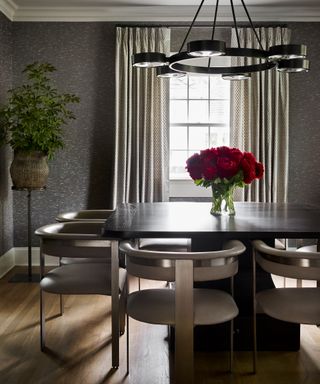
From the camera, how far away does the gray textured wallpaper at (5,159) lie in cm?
523

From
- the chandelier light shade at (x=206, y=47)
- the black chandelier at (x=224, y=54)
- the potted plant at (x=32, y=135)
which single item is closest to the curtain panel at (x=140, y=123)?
the potted plant at (x=32, y=135)

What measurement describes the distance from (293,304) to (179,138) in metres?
3.38

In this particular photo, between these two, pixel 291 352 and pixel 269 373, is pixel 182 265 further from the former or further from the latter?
pixel 291 352

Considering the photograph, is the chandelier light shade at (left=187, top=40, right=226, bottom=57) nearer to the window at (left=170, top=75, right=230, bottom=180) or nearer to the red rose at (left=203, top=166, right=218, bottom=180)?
the red rose at (left=203, top=166, right=218, bottom=180)

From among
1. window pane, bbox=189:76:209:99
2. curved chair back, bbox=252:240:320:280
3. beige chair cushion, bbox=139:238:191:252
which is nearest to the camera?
curved chair back, bbox=252:240:320:280

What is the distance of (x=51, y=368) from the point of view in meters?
2.95

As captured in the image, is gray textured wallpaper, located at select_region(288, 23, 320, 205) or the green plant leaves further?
gray textured wallpaper, located at select_region(288, 23, 320, 205)

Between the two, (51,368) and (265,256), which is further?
(51,368)

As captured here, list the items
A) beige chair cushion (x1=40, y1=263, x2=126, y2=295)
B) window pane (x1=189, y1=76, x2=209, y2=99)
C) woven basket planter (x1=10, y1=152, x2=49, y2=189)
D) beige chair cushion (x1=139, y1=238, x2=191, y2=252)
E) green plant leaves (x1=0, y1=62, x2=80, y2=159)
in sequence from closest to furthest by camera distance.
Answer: beige chair cushion (x1=40, y1=263, x2=126, y2=295) < beige chair cushion (x1=139, y1=238, x2=191, y2=252) < green plant leaves (x1=0, y1=62, x2=80, y2=159) < woven basket planter (x1=10, y1=152, x2=49, y2=189) < window pane (x1=189, y1=76, x2=209, y2=99)

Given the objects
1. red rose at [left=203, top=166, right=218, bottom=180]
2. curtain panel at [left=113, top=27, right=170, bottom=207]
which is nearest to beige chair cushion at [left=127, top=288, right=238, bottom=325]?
red rose at [left=203, top=166, right=218, bottom=180]

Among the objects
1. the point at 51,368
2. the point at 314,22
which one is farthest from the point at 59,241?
the point at 314,22

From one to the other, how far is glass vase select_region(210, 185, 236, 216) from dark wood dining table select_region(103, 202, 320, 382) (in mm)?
76

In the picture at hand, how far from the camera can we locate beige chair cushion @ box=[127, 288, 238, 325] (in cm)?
253

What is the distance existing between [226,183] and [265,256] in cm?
90
